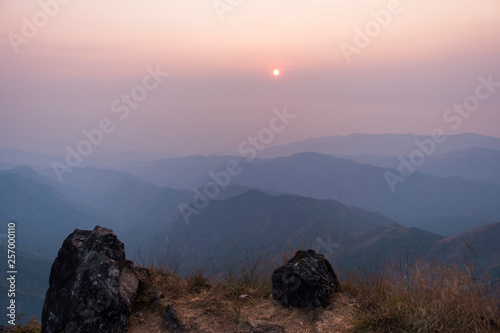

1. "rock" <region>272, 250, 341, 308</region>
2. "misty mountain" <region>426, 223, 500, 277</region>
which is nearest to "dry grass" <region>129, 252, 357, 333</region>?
"rock" <region>272, 250, 341, 308</region>

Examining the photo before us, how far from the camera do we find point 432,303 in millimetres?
4965

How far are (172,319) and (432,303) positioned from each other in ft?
12.8

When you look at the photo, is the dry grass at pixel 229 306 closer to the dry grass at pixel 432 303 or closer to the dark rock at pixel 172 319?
the dark rock at pixel 172 319

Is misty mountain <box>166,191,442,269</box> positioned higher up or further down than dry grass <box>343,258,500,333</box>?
further down

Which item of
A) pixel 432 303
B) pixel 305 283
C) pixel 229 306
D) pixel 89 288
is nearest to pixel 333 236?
pixel 305 283

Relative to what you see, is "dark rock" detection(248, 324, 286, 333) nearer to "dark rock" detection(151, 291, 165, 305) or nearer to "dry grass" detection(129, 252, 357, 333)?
"dry grass" detection(129, 252, 357, 333)

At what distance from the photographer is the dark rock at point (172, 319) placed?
17.7 feet

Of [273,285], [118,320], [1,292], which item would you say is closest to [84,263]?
[118,320]

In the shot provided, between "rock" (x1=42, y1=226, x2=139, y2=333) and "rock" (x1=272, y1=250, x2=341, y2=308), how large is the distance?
254 cm

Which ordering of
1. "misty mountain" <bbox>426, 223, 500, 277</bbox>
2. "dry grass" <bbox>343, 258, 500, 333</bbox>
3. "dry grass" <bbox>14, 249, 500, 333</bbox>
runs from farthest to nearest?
"misty mountain" <bbox>426, 223, 500, 277</bbox> < "dry grass" <bbox>14, 249, 500, 333</bbox> < "dry grass" <bbox>343, 258, 500, 333</bbox>

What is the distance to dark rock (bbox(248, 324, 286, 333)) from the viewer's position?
16.9 feet

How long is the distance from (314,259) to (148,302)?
3.08 m

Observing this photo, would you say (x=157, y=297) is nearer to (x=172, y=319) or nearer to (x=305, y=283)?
(x=172, y=319)

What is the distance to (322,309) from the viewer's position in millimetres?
5766
